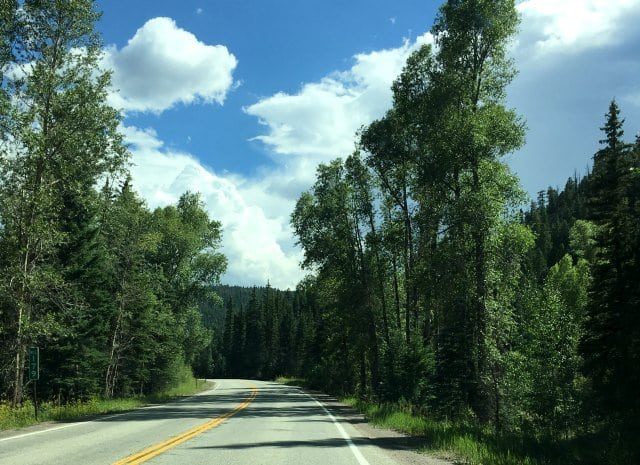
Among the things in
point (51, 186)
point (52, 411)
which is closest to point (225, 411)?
point (52, 411)

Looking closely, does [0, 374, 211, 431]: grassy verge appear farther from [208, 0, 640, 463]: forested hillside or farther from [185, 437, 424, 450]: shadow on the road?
[208, 0, 640, 463]: forested hillside

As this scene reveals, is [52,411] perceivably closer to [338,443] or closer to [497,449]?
[338,443]

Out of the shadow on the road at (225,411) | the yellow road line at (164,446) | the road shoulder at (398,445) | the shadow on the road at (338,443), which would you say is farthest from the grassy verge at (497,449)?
the shadow on the road at (225,411)

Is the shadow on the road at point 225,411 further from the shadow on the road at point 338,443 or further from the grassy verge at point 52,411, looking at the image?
the shadow on the road at point 338,443

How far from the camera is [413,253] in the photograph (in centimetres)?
3241

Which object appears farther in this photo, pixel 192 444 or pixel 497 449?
pixel 192 444

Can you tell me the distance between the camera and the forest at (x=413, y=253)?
66.0 ft

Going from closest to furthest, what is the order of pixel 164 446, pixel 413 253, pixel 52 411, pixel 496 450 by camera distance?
1. pixel 496 450
2. pixel 164 446
3. pixel 52 411
4. pixel 413 253

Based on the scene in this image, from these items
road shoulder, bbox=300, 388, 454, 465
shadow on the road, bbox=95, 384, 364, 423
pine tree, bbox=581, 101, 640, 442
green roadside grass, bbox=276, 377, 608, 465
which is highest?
pine tree, bbox=581, 101, 640, 442

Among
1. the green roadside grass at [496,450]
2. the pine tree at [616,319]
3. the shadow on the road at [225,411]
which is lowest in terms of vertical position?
the shadow on the road at [225,411]

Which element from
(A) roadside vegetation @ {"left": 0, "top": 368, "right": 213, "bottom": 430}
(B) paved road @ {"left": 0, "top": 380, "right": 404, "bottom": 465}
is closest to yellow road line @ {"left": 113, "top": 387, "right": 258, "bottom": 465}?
(B) paved road @ {"left": 0, "top": 380, "right": 404, "bottom": 465}

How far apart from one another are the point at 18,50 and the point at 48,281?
916 cm

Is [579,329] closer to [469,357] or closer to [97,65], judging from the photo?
[469,357]

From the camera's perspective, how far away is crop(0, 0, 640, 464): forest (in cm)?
2012
